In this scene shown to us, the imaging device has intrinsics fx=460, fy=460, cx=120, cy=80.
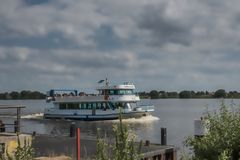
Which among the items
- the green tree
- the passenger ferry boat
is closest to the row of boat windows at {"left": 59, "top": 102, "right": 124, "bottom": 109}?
the passenger ferry boat

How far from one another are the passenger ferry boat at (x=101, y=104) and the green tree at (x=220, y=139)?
5425cm

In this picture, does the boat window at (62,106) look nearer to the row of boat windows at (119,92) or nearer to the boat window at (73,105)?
the boat window at (73,105)

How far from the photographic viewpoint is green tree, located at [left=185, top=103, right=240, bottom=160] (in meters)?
7.74

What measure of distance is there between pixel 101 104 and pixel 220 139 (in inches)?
2369

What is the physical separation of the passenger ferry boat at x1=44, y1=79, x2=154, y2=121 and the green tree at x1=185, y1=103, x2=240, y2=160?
178ft

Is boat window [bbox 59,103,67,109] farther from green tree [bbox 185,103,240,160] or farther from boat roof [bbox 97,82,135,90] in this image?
green tree [bbox 185,103,240,160]

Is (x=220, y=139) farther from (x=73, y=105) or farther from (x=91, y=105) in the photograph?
(x=73, y=105)

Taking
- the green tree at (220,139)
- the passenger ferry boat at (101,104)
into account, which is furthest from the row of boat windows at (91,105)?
the green tree at (220,139)

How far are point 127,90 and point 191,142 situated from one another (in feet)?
187

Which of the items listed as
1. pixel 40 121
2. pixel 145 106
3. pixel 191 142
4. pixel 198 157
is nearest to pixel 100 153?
pixel 198 157

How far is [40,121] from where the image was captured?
76812 mm

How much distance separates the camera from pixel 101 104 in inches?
2670

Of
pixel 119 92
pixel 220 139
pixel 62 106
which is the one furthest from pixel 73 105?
pixel 220 139

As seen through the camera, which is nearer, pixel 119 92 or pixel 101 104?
pixel 119 92
